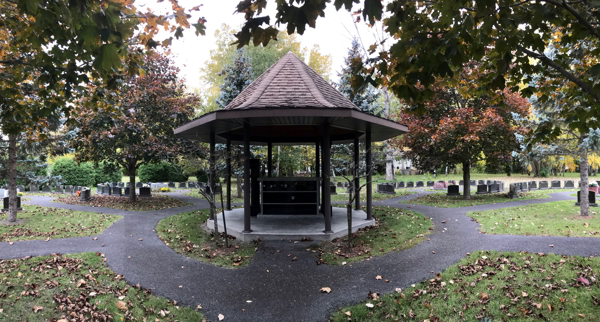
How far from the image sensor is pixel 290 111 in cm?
773

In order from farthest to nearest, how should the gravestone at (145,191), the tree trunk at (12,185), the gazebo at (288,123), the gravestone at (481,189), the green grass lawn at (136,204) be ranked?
the gravestone at (481,189), the gravestone at (145,191), the green grass lawn at (136,204), the tree trunk at (12,185), the gazebo at (288,123)

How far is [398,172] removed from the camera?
47.1 m

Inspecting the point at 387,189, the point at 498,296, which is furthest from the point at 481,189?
the point at 498,296

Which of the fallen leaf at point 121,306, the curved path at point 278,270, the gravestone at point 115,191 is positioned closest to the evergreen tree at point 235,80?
the gravestone at point 115,191

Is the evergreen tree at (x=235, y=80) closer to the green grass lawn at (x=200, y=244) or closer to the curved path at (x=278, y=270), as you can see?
the green grass lawn at (x=200, y=244)

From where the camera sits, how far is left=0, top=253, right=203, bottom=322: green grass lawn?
15.2 feet

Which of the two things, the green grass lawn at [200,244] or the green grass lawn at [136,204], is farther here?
the green grass lawn at [136,204]

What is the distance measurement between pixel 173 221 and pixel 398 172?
39.8m

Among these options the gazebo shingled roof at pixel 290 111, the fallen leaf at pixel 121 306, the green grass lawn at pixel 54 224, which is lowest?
the fallen leaf at pixel 121 306

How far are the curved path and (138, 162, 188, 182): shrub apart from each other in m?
21.4

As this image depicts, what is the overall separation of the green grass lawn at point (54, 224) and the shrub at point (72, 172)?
1355 cm

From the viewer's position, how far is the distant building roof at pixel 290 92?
8.31 metres

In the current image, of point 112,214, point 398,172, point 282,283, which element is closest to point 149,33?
point 282,283

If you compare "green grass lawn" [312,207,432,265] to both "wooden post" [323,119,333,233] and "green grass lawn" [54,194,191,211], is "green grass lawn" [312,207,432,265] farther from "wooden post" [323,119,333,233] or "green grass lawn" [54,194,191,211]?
"green grass lawn" [54,194,191,211]
